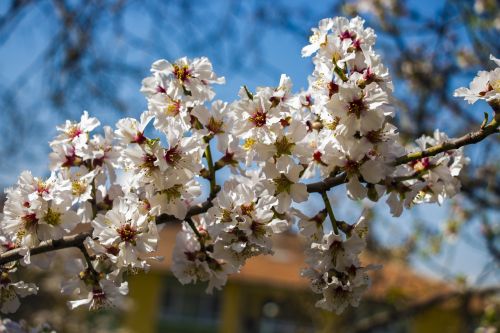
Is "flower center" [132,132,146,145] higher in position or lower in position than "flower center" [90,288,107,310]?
higher

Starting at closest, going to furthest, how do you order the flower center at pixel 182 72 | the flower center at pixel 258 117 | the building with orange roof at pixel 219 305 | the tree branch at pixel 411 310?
1. the flower center at pixel 258 117
2. the flower center at pixel 182 72
3. the tree branch at pixel 411 310
4. the building with orange roof at pixel 219 305

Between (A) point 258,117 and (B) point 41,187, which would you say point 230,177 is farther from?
(B) point 41,187

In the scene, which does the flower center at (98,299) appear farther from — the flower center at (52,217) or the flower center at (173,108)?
the flower center at (173,108)

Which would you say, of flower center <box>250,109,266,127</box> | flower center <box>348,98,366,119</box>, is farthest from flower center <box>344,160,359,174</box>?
flower center <box>250,109,266,127</box>

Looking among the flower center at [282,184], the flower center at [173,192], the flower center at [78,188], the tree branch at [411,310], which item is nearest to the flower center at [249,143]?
the flower center at [282,184]

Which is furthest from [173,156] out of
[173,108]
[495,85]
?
[495,85]

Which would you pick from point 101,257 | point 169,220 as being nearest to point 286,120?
point 169,220

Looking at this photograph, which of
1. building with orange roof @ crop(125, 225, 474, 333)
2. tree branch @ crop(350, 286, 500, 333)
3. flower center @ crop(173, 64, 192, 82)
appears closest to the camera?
flower center @ crop(173, 64, 192, 82)

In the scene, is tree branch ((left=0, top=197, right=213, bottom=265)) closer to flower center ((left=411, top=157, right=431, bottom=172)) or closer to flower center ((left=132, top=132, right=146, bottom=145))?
flower center ((left=132, top=132, right=146, bottom=145))
